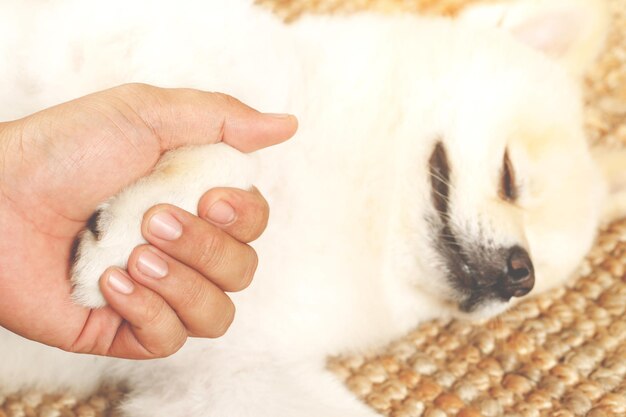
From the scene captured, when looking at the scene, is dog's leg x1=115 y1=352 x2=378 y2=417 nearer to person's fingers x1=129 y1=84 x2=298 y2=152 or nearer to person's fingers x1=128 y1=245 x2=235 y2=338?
person's fingers x1=128 y1=245 x2=235 y2=338

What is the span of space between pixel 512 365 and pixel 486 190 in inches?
16.6

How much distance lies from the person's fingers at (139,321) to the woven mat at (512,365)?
28 cm

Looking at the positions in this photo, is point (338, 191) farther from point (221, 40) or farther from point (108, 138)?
point (108, 138)

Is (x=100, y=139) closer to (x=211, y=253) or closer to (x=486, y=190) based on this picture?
(x=211, y=253)

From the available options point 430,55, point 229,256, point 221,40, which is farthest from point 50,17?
point 430,55

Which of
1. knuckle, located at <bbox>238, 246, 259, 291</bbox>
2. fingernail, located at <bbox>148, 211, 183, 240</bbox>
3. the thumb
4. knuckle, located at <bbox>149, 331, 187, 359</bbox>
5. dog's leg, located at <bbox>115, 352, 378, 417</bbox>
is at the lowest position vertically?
dog's leg, located at <bbox>115, 352, 378, 417</bbox>

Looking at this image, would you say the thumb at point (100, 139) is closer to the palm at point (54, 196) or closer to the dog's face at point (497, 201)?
the palm at point (54, 196)

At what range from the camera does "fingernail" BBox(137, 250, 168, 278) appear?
1056mm

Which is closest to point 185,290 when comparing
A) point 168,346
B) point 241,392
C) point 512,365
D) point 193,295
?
point 193,295

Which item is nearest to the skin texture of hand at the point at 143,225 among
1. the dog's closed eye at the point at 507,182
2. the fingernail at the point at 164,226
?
the fingernail at the point at 164,226

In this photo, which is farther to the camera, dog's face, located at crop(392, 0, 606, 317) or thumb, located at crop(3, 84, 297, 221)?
dog's face, located at crop(392, 0, 606, 317)

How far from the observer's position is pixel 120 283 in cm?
106

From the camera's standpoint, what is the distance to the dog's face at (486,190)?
1587 mm

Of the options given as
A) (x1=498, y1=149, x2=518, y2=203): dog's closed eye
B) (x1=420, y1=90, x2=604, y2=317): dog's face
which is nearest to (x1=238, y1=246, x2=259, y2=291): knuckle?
(x1=420, y1=90, x2=604, y2=317): dog's face
